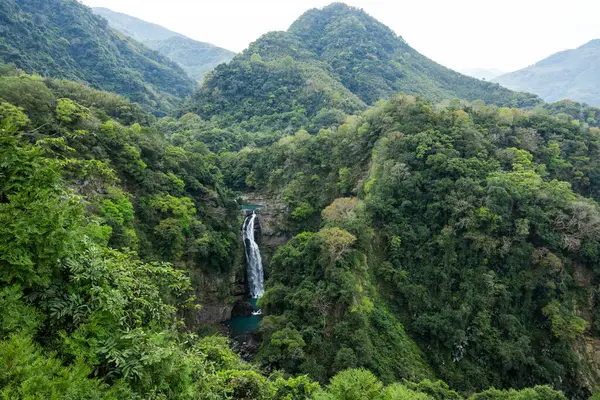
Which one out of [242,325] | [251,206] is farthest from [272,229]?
[242,325]

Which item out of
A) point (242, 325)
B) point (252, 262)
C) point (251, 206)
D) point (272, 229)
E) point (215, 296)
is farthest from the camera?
point (251, 206)

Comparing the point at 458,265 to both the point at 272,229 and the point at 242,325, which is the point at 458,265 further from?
the point at 272,229

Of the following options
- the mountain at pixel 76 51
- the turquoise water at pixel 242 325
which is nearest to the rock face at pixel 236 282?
the turquoise water at pixel 242 325

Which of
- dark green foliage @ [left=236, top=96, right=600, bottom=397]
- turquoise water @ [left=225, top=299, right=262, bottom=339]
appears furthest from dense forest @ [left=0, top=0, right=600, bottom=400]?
turquoise water @ [left=225, top=299, right=262, bottom=339]

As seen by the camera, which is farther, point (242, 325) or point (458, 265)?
point (242, 325)

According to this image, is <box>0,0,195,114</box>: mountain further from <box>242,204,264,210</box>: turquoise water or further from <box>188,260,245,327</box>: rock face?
<box>188,260,245,327</box>: rock face

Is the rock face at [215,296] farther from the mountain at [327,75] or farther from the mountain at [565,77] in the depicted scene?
the mountain at [565,77]

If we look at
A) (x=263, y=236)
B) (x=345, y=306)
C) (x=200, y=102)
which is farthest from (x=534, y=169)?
(x=200, y=102)
